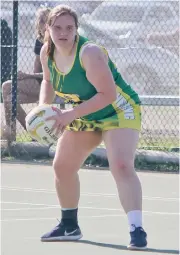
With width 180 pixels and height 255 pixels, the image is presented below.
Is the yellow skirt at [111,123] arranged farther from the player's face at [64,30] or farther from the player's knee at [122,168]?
the player's face at [64,30]

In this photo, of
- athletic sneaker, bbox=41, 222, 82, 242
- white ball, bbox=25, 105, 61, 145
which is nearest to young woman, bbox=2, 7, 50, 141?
athletic sneaker, bbox=41, 222, 82, 242

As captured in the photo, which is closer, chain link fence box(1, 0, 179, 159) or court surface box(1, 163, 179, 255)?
court surface box(1, 163, 179, 255)

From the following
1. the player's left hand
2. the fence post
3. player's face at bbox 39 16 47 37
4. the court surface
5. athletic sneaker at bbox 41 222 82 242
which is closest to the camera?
the player's left hand

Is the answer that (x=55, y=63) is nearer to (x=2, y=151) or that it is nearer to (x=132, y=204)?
(x=132, y=204)

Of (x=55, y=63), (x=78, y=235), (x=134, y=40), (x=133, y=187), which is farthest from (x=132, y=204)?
(x=134, y=40)

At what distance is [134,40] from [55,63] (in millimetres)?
6979

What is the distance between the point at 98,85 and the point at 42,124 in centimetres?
44

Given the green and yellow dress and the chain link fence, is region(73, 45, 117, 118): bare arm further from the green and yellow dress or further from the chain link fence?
the chain link fence

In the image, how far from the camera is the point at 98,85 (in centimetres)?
603

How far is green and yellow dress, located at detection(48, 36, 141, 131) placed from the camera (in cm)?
618

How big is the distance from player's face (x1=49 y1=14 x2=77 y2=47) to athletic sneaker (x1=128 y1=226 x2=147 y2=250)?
129 cm

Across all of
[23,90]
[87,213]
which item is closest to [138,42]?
[23,90]

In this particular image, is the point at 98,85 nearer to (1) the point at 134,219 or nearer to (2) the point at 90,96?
(2) the point at 90,96

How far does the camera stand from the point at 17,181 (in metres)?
9.56
